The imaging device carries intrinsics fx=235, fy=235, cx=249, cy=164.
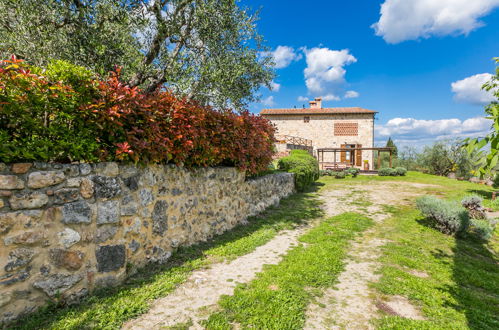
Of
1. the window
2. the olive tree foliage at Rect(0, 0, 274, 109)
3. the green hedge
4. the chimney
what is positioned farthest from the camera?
the chimney

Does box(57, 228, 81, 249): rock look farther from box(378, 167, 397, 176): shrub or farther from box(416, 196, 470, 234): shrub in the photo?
box(378, 167, 397, 176): shrub

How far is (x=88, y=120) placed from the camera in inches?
115

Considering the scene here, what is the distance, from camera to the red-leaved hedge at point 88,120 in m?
2.43

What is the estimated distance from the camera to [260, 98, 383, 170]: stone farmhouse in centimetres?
2762

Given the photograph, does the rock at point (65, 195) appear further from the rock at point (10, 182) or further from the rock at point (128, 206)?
the rock at point (128, 206)

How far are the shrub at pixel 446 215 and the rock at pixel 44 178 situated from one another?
26.9 ft

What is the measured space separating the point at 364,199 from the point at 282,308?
8.86m

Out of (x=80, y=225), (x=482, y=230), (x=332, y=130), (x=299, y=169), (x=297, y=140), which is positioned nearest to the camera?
(x=80, y=225)

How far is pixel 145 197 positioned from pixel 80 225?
928 mm

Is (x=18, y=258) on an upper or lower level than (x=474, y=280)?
upper

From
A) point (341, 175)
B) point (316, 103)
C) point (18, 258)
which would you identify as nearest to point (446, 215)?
point (18, 258)

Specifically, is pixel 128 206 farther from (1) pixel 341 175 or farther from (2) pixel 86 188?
(1) pixel 341 175

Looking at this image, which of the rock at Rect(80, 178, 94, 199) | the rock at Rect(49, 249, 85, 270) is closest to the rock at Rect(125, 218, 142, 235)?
the rock at Rect(49, 249, 85, 270)

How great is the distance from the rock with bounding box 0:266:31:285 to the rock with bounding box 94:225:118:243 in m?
0.67
